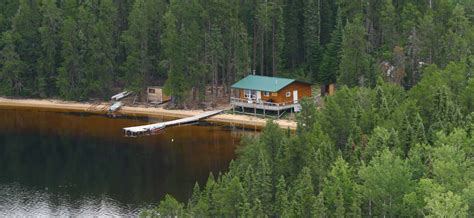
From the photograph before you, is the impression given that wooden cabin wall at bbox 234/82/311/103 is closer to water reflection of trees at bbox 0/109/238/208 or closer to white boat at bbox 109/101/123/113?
water reflection of trees at bbox 0/109/238/208

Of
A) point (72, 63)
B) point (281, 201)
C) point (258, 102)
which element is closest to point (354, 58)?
point (258, 102)

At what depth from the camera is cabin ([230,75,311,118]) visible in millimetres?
83250

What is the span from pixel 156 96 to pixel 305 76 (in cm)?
1683

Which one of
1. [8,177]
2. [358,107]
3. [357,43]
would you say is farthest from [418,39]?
[8,177]

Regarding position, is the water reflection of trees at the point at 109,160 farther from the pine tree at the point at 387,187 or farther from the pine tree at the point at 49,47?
the pine tree at the point at 387,187

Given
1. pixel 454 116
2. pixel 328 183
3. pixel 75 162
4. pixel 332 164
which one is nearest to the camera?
pixel 328 183

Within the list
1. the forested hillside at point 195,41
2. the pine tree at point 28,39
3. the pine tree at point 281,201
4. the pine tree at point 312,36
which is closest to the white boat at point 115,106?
the forested hillside at point 195,41

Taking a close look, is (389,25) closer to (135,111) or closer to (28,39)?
(135,111)

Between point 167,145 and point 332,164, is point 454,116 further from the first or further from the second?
point 167,145

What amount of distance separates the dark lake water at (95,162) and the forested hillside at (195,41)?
709 cm

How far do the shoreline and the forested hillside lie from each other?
1.52 metres

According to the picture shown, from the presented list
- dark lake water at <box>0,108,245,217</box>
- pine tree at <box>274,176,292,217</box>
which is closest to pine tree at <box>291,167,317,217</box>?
pine tree at <box>274,176,292,217</box>

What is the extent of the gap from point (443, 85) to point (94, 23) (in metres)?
47.4

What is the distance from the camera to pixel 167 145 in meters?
73.9
